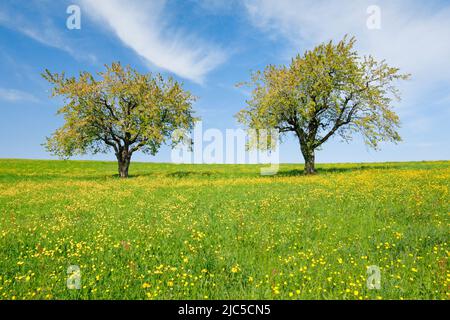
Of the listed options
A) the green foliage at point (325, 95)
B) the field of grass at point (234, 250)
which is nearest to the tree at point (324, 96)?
the green foliage at point (325, 95)

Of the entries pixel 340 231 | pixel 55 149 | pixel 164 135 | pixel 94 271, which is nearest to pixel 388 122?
pixel 164 135

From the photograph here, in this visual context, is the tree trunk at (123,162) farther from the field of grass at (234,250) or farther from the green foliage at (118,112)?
the field of grass at (234,250)

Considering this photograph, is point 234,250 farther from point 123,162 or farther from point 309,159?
point 123,162

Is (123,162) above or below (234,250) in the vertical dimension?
above

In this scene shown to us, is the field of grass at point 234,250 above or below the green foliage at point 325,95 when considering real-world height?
below

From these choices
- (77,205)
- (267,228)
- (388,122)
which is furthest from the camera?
(388,122)

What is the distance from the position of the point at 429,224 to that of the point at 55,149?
117ft

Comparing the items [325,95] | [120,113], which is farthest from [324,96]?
[120,113]

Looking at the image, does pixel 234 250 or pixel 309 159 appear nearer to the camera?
pixel 234 250

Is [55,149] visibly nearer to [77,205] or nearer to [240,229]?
[77,205]

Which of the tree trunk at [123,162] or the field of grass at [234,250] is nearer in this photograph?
the field of grass at [234,250]

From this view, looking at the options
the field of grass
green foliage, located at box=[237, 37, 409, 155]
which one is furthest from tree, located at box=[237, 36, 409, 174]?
the field of grass

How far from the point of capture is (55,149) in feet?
114
